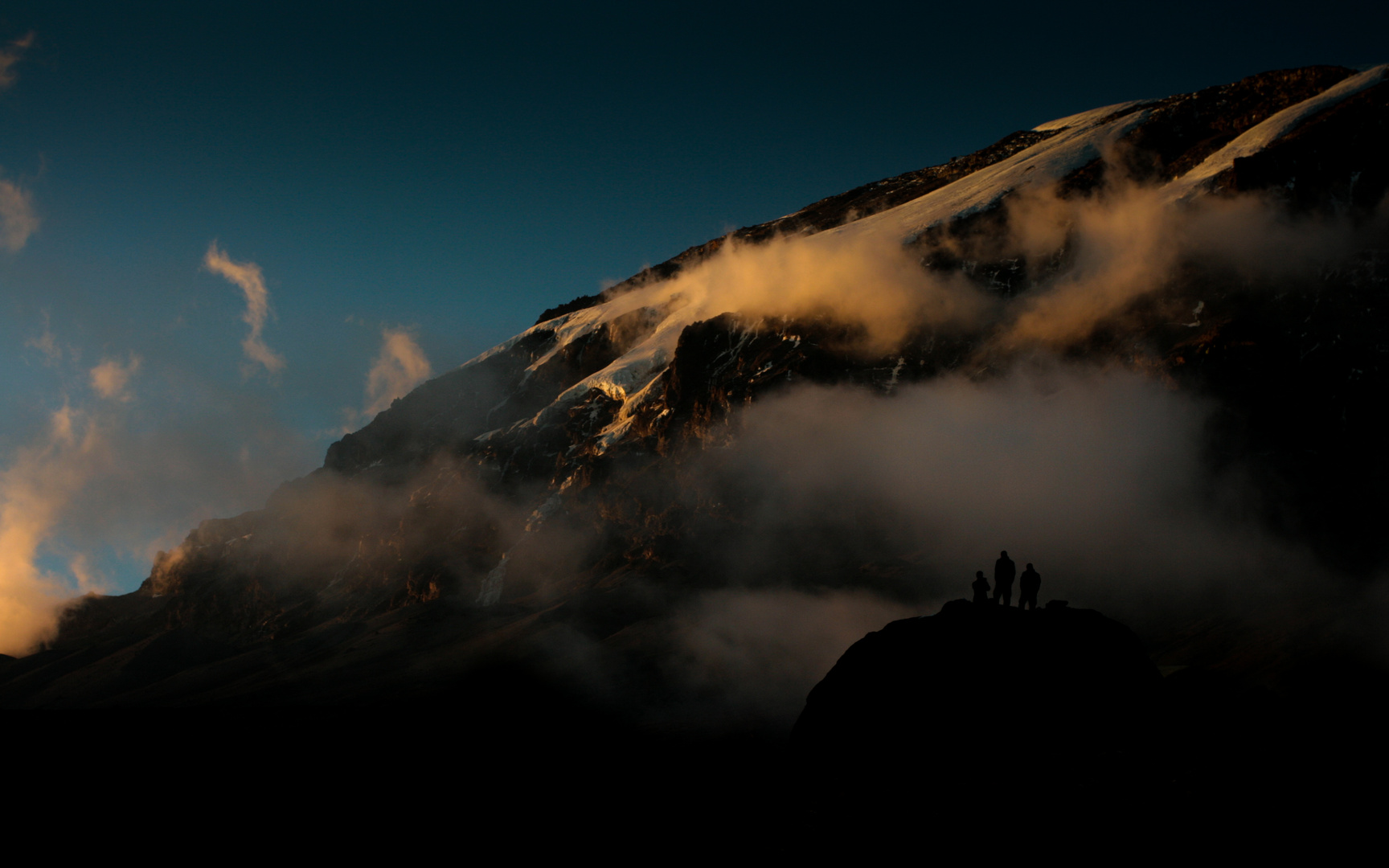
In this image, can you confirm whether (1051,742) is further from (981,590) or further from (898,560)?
(898,560)

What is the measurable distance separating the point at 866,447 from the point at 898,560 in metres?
28.1

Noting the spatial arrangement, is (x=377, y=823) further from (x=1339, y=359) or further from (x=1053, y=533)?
(x=1339, y=359)

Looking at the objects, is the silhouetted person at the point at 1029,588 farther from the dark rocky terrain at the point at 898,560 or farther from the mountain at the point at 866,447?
the mountain at the point at 866,447

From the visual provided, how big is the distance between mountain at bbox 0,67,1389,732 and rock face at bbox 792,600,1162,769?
2147 inches

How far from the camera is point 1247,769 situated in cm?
2492

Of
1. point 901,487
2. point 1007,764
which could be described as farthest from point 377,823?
point 901,487

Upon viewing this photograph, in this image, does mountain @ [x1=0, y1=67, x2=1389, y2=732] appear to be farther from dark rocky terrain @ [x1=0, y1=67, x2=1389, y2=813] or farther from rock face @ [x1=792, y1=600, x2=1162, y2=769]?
rock face @ [x1=792, y1=600, x2=1162, y2=769]

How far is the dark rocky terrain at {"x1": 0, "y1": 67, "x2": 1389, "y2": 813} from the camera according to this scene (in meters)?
30.9

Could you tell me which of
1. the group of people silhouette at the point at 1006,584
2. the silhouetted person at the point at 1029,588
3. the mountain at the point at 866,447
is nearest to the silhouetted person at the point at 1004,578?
the group of people silhouette at the point at 1006,584

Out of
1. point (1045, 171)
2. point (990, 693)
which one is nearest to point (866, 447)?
point (1045, 171)

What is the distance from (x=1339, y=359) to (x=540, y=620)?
130916mm

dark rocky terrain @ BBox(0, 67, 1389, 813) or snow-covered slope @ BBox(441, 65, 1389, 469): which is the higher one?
snow-covered slope @ BBox(441, 65, 1389, 469)

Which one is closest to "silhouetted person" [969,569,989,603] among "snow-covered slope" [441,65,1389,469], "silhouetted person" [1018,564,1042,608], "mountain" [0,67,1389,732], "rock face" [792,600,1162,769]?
"rock face" [792,600,1162,769]

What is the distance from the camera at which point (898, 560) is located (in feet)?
435
